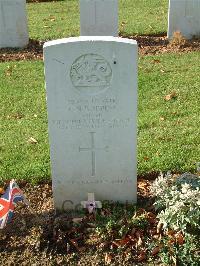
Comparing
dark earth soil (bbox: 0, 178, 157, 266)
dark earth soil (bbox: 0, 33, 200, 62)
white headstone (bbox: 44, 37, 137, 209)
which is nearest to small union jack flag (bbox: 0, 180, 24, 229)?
dark earth soil (bbox: 0, 178, 157, 266)

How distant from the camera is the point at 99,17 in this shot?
9922 millimetres

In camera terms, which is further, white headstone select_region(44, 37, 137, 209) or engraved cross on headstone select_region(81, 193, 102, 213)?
engraved cross on headstone select_region(81, 193, 102, 213)

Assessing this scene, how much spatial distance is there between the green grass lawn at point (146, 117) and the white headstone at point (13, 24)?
142 cm

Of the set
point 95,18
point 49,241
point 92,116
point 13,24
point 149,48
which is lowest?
point 49,241

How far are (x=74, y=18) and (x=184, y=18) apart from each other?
3.68m

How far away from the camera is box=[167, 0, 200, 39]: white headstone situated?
32.4ft

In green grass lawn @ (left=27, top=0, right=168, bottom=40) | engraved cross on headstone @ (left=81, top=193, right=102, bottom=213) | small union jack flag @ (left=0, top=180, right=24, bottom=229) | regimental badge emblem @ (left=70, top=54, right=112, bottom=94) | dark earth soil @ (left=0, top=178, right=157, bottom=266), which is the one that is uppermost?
regimental badge emblem @ (left=70, top=54, right=112, bottom=94)

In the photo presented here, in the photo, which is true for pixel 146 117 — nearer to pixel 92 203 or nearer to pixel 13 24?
pixel 92 203

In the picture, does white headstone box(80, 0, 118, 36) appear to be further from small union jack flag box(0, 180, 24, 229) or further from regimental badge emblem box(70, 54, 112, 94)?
small union jack flag box(0, 180, 24, 229)

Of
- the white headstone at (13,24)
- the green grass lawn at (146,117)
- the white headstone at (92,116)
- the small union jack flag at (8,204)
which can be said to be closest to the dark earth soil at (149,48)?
the white headstone at (13,24)

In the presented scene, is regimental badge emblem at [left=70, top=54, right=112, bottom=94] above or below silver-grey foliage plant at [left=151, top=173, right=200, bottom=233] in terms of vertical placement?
above

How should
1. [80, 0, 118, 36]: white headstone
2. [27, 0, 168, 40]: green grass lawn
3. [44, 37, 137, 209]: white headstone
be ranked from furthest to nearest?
[27, 0, 168, 40]: green grass lawn → [80, 0, 118, 36]: white headstone → [44, 37, 137, 209]: white headstone

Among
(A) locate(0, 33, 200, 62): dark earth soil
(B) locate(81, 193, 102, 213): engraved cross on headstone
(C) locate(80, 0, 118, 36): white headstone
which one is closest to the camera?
(B) locate(81, 193, 102, 213): engraved cross on headstone

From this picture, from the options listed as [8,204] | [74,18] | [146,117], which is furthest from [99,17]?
[8,204]
